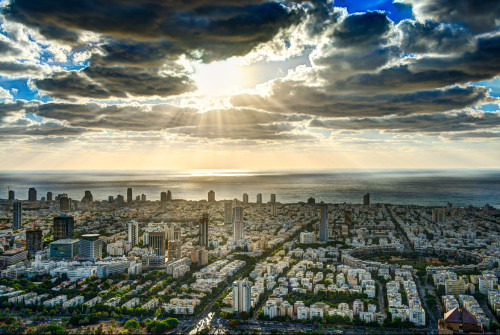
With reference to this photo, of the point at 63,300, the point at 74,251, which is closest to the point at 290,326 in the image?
the point at 63,300

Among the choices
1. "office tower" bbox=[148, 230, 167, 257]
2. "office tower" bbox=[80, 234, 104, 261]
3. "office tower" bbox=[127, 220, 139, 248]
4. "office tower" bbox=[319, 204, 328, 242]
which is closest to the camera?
"office tower" bbox=[148, 230, 167, 257]

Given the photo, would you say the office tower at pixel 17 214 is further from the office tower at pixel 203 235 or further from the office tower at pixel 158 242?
the office tower at pixel 203 235

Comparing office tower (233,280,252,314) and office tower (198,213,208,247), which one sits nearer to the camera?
office tower (233,280,252,314)

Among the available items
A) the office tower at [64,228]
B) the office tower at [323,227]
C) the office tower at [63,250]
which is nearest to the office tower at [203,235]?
the office tower at [63,250]

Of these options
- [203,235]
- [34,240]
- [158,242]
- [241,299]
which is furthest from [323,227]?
[34,240]

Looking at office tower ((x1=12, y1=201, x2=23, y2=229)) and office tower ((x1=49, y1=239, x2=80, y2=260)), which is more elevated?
office tower ((x1=12, y1=201, x2=23, y2=229))

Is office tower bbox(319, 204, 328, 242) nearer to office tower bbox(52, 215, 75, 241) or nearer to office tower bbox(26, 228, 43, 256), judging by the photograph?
office tower bbox(52, 215, 75, 241)

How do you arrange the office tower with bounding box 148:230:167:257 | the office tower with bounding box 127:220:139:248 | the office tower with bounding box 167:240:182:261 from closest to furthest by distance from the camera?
1. the office tower with bounding box 167:240:182:261
2. the office tower with bounding box 148:230:167:257
3. the office tower with bounding box 127:220:139:248

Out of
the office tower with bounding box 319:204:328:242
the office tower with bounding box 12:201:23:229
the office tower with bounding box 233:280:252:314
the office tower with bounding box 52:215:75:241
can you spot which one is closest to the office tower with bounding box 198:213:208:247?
the office tower with bounding box 319:204:328:242
